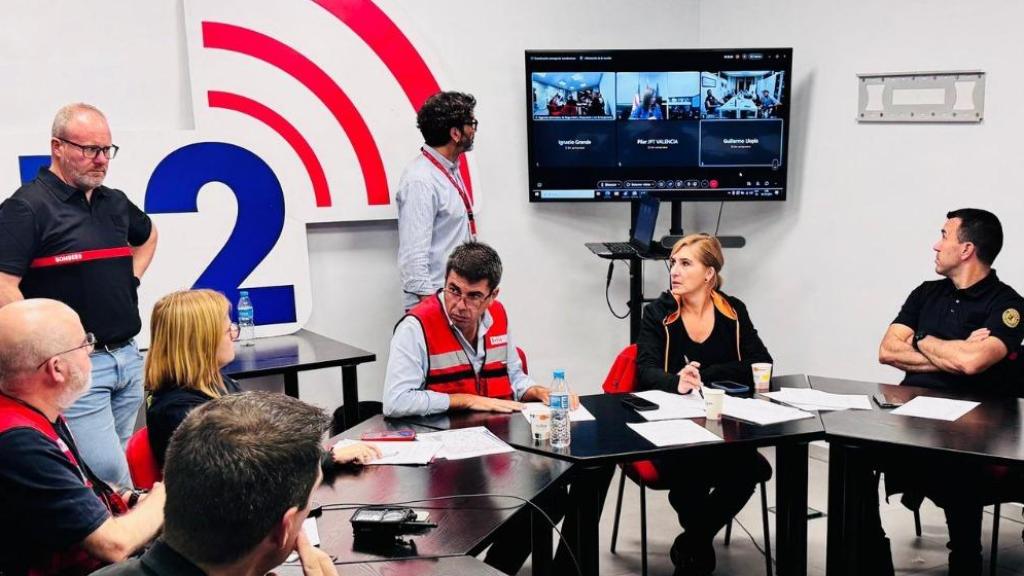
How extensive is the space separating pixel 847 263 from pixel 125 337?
3.52 metres

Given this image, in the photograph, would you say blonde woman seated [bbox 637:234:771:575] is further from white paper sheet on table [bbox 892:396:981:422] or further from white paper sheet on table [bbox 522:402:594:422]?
white paper sheet on table [bbox 892:396:981:422]

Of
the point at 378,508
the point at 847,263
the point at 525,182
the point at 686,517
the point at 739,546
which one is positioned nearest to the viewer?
the point at 378,508

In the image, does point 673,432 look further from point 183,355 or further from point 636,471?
point 183,355

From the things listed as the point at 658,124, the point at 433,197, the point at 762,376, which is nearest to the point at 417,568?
the point at 762,376

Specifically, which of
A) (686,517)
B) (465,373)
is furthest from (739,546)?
(465,373)

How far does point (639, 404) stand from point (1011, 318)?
1.49 m

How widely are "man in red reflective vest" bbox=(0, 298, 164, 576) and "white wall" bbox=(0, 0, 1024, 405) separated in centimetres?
240

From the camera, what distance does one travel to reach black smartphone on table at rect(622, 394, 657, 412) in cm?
305

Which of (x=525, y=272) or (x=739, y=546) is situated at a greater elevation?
(x=525, y=272)

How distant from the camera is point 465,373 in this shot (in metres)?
3.17

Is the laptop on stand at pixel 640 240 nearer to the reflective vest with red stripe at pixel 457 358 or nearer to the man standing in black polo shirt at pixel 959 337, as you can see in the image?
the man standing in black polo shirt at pixel 959 337

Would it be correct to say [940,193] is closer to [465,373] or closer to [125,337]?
[465,373]

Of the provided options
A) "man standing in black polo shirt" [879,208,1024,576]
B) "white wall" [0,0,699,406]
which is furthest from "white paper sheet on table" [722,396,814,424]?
"white wall" [0,0,699,406]

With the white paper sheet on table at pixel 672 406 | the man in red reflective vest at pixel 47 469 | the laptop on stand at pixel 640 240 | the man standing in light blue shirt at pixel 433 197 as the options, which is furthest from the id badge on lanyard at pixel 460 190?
the man in red reflective vest at pixel 47 469
